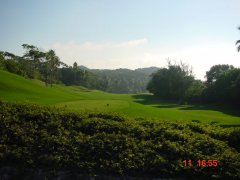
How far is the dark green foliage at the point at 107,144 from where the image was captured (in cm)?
1096

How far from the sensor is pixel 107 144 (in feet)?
39.8

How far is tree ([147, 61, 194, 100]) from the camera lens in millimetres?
88500

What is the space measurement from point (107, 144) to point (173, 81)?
80.6 m

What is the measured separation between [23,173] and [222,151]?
27.0ft

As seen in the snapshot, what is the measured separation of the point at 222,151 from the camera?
1229 centimetres

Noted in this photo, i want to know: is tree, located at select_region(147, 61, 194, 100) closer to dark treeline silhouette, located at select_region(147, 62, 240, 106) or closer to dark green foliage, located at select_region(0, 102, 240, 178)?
dark treeline silhouette, located at select_region(147, 62, 240, 106)

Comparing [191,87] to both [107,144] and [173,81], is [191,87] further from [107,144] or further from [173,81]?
[107,144]

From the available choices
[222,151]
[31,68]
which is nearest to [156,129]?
[222,151]

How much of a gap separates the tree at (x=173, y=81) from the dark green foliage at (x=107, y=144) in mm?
74901
